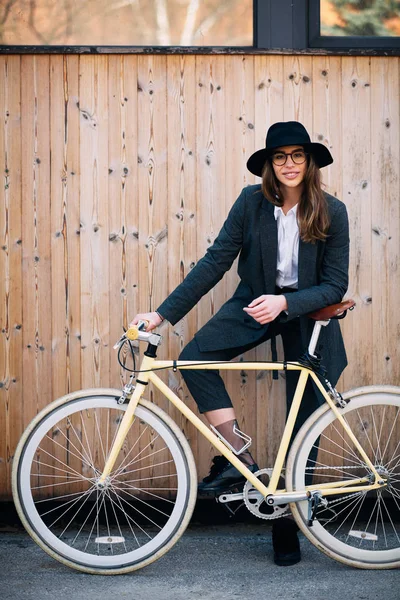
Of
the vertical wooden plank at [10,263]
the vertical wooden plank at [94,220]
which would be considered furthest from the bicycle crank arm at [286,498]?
the vertical wooden plank at [10,263]

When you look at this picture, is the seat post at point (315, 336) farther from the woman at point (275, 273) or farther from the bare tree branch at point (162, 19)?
the bare tree branch at point (162, 19)

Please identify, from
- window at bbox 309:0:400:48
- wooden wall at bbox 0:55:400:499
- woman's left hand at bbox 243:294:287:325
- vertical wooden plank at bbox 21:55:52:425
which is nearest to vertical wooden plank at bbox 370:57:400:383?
wooden wall at bbox 0:55:400:499

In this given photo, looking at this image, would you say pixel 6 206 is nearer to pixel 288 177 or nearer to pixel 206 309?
pixel 206 309

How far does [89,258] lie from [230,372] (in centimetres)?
102

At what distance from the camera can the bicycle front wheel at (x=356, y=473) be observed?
12.5 ft

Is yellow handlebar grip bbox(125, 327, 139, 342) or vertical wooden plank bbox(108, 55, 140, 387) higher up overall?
vertical wooden plank bbox(108, 55, 140, 387)

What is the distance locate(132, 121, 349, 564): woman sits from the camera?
3.80 m

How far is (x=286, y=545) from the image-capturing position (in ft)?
13.0

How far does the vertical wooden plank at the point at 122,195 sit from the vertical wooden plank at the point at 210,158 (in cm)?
36

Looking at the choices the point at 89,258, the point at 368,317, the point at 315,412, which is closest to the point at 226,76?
the point at 89,258

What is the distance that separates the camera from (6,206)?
4.42 meters

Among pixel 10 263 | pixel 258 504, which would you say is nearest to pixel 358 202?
pixel 258 504

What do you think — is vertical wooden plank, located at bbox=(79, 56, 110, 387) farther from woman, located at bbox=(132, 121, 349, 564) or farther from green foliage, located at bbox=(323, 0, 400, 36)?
green foliage, located at bbox=(323, 0, 400, 36)

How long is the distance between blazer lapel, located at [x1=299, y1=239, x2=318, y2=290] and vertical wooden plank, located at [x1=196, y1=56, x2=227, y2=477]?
0.70 m
